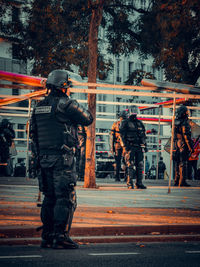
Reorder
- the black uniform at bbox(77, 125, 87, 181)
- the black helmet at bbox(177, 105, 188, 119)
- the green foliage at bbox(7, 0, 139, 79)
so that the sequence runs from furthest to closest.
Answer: the black uniform at bbox(77, 125, 87, 181), the green foliage at bbox(7, 0, 139, 79), the black helmet at bbox(177, 105, 188, 119)

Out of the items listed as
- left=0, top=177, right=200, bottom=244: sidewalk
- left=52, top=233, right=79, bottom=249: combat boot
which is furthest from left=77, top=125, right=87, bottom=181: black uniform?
left=52, top=233, right=79, bottom=249: combat boot

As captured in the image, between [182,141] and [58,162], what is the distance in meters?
10.6

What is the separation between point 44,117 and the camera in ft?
24.4

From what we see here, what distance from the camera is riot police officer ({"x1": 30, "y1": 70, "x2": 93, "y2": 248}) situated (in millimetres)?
7191

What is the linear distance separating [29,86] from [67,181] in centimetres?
456

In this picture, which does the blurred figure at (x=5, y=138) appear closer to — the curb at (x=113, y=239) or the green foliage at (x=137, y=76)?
the green foliage at (x=137, y=76)

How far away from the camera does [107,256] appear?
273 inches

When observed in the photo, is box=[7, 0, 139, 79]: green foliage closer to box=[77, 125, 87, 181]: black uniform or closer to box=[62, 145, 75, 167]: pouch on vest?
box=[77, 125, 87, 181]: black uniform

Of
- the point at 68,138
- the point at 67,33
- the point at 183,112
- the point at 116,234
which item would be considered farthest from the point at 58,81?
the point at 67,33

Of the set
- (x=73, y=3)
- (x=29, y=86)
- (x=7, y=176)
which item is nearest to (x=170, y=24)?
(x=73, y=3)

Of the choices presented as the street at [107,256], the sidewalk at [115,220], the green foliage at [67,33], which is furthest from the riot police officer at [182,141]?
the street at [107,256]

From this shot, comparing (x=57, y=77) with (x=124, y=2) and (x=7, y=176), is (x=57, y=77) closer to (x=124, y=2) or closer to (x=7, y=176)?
(x=124, y=2)

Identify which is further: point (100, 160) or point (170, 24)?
point (100, 160)

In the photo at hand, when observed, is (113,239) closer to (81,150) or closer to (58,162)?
(58,162)
